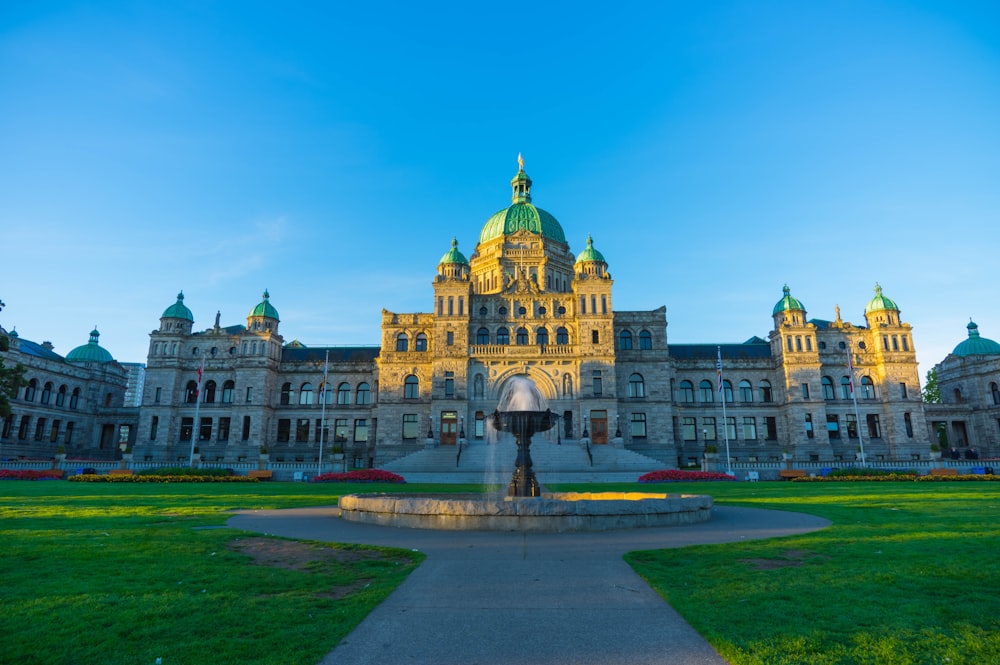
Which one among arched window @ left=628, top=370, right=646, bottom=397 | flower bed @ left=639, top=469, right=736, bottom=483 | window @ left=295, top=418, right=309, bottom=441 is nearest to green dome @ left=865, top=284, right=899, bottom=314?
arched window @ left=628, top=370, right=646, bottom=397

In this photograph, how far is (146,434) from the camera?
194 ft

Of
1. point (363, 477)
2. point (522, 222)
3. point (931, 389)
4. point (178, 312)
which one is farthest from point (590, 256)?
point (931, 389)

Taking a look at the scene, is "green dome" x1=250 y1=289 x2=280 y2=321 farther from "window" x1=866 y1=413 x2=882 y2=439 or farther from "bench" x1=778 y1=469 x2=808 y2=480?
"window" x1=866 y1=413 x2=882 y2=439

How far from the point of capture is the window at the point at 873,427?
2302 inches

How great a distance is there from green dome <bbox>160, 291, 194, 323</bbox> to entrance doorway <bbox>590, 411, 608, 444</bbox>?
1764 inches

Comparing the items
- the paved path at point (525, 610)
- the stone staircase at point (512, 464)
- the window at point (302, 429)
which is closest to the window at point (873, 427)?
the stone staircase at point (512, 464)

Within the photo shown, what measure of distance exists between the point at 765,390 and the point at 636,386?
15398 millimetres

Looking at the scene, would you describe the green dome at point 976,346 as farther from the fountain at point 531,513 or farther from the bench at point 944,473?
the fountain at point 531,513

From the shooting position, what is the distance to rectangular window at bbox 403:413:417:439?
56500 millimetres

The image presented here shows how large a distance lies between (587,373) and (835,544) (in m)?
42.0

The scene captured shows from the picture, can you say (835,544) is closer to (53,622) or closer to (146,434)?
(53,622)

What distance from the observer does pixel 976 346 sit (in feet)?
218

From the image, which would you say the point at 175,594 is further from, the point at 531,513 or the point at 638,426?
the point at 638,426

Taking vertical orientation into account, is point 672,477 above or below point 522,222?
below
